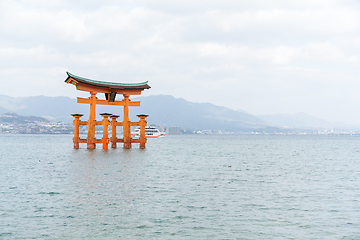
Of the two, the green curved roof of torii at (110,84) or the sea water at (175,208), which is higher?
the green curved roof of torii at (110,84)

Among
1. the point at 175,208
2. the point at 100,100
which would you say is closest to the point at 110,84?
the point at 100,100

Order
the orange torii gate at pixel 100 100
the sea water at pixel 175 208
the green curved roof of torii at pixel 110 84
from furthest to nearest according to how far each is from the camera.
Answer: the orange torii gate at pixel 100 100 < the green curved roof of torii at pixel 110 84 < the sea water at pixel 175 208

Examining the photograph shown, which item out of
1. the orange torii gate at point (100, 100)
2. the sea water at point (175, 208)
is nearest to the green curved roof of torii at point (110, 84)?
the orange torii gate at point (100, 100)

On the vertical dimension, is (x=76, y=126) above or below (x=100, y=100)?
below

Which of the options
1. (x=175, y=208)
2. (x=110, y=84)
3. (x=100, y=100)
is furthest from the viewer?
(x=100, y=100)

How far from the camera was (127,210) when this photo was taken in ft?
50.0

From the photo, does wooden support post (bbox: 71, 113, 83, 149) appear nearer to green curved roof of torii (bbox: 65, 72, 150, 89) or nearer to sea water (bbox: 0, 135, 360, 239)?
green curved roof of torii (bbox: 65, 72, 150, 89)

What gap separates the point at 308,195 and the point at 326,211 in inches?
159

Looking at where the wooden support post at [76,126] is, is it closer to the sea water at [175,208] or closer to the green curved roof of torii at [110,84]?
the green curved roof of torii at [110,84]

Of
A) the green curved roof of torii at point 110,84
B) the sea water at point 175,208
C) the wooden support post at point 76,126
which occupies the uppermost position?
the green curved roof of torii at point 110,84

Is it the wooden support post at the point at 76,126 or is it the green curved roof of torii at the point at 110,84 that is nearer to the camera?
the green curved roof of torii at the point at 110,84

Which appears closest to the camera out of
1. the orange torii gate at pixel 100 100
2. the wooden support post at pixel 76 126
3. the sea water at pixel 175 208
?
the sea water at pixel 175 208

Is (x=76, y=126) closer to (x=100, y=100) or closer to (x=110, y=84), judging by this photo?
(x=100, y=100)

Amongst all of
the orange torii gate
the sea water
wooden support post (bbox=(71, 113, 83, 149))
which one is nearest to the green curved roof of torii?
the orange torii gate
